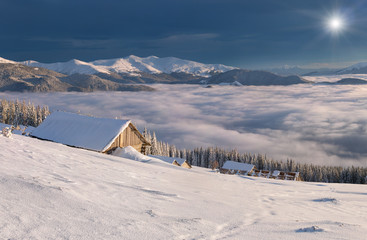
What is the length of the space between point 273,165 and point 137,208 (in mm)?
112754

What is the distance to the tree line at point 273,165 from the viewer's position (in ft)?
308

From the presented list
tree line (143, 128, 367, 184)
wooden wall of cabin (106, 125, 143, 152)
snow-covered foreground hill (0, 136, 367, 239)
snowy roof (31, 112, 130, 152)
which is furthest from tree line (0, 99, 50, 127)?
snow-covered foreground hill (0, 136, 367, 239)

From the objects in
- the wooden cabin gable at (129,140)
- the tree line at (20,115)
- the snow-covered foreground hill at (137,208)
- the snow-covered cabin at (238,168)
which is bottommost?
the snow-covered cabin at (238,168)

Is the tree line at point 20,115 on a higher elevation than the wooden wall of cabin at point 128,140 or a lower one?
higher

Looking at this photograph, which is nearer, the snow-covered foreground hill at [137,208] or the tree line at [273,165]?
the snow-covered foreground hill at [137,208]

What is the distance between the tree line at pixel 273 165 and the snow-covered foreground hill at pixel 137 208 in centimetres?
7418

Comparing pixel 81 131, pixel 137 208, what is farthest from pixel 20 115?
pixel 137 208

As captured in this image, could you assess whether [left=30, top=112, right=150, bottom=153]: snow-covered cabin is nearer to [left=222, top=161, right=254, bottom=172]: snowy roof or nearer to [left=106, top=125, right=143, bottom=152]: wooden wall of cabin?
[left=106, top=125, right=143, bottom=152]: wooden wall of cabin

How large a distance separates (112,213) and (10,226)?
2.09m

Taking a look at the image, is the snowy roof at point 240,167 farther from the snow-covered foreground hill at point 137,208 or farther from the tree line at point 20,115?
the tree line at point 20,115

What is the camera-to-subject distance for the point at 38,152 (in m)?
11.3

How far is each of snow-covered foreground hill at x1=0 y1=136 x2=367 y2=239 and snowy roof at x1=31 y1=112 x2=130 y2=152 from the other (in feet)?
42.5

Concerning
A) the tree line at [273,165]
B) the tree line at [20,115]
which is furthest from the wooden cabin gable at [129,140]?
the tree line at [20,115]

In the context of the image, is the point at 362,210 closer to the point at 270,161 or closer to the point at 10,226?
the point at 10,226
